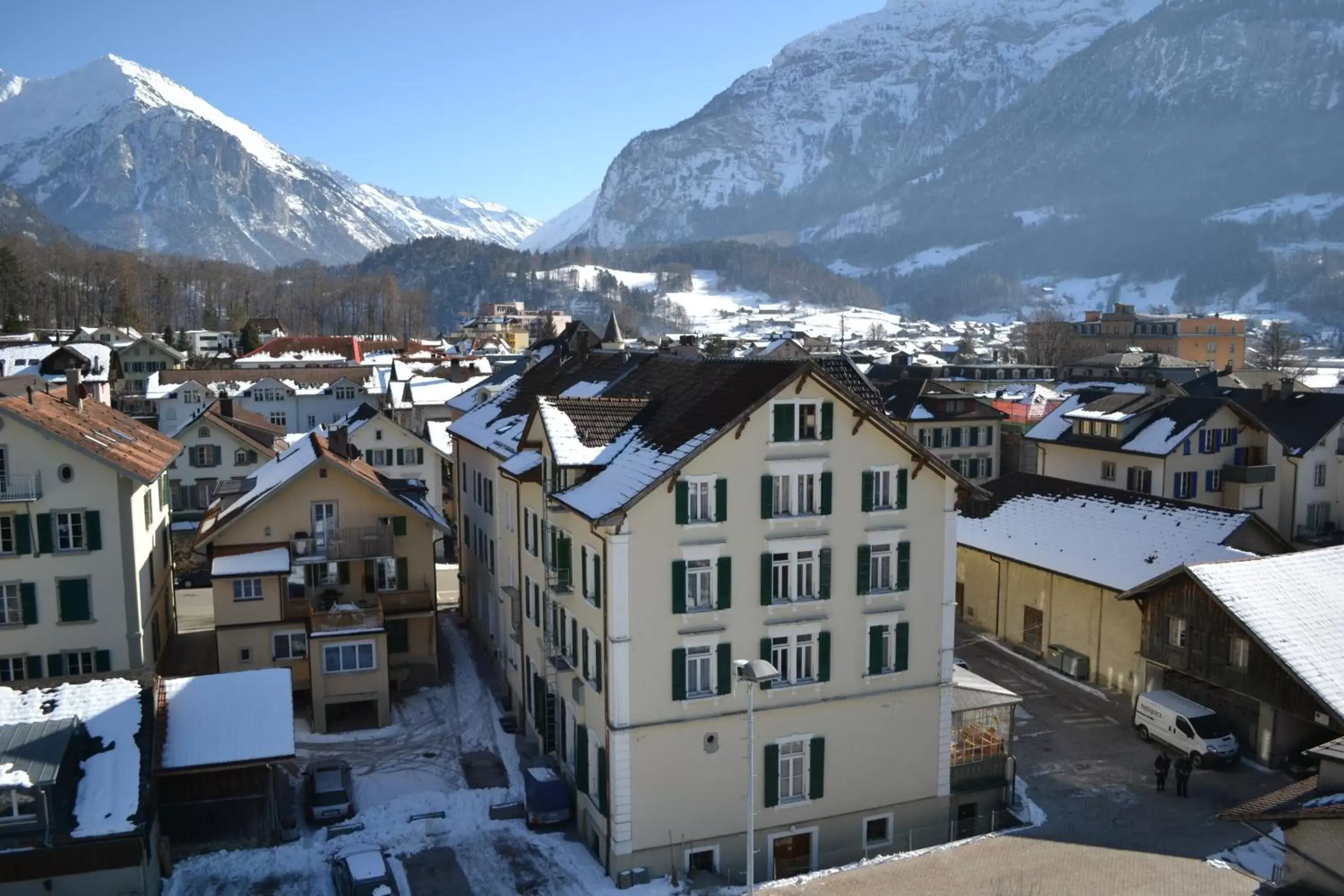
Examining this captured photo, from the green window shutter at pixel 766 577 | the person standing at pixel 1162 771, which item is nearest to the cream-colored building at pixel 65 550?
the green window shutter at pixel 766 577

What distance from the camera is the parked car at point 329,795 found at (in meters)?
28.7

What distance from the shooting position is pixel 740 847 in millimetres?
26719

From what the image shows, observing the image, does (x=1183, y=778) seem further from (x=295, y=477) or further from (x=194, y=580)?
(x=194, y=580)

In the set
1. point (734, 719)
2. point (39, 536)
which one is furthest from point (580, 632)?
point (39, 536)

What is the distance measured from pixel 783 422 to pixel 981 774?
11565 mm

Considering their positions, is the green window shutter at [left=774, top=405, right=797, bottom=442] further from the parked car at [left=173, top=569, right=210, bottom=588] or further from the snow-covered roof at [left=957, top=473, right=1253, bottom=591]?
the parked car at [left=173, top=569, right=210, bottom=588]

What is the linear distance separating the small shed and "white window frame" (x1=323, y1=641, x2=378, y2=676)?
638 centimetres

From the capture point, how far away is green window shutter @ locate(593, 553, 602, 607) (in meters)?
26.0

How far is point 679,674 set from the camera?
26.0m

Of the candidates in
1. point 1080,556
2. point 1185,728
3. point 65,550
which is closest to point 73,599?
point 65,550

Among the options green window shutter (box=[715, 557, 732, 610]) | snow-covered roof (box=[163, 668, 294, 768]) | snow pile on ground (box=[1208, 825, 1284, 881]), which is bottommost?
snow pile on ground (box=[1208, 825, 1284, 881])

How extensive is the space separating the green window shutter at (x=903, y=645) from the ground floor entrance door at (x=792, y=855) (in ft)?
15.9

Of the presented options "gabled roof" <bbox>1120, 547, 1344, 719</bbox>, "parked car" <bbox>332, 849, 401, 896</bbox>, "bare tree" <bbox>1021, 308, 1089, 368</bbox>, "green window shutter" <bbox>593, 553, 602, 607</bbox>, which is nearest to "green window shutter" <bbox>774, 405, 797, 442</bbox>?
"green window shutter" <bbox>593, 553, 602, 607</bbox>

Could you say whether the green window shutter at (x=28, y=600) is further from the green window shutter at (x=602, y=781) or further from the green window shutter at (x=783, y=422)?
the green window shutter at (x=783, y=422)
